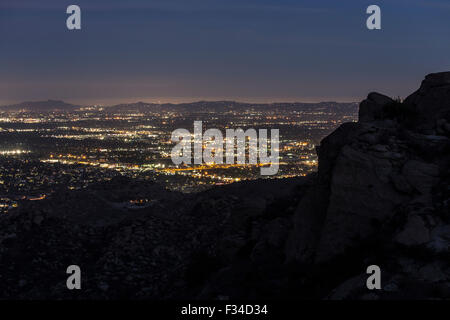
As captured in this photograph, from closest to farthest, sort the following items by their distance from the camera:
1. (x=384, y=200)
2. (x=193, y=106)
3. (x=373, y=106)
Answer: (x=384, y=200), (x=373, y=106), (x=193, y=106)

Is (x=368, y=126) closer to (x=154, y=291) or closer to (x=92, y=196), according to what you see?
(x=154, y=291)

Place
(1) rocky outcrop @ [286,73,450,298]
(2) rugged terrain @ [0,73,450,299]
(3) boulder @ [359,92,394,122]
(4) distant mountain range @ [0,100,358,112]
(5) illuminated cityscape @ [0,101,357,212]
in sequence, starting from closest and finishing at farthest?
(1) rocky outcrop @ [286,73,450,298] → (2) rugged terrain @ [0,73,450,299] → (3) boulder @ [359,92,394,122] → (5) illuminated cityscape @ [0,101,357,212] → (4) distant mountain range @ [0,100,358,112]

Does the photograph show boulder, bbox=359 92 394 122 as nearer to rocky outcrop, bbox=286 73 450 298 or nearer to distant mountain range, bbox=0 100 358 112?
rocky outcrop, bbox=286 73 450 298

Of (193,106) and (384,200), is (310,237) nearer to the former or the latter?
(384,200)

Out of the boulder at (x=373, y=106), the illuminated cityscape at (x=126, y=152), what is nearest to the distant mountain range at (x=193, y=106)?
the illuminated cityscape at (x=126, y=152)

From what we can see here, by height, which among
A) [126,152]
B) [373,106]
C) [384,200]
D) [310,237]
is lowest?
[126,152]

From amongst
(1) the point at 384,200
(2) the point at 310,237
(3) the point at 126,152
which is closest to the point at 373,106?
(1) the point at 384,200

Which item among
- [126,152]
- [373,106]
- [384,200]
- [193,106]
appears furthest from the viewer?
[193,106]

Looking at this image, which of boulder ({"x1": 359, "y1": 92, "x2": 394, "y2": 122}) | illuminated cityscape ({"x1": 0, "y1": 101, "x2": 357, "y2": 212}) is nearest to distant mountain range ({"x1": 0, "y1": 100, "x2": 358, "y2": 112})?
illuminated cityscape ({"x1": 0, "y1": 101, "x2": 357, "y2": 212})

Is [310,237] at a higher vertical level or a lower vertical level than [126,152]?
higher

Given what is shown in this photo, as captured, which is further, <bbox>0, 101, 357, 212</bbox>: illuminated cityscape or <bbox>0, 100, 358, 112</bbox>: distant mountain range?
<bbox>0, 100, 358, 112</bbox>: distant mountain range

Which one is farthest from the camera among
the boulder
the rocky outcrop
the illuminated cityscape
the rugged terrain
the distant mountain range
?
the distant mountain range
